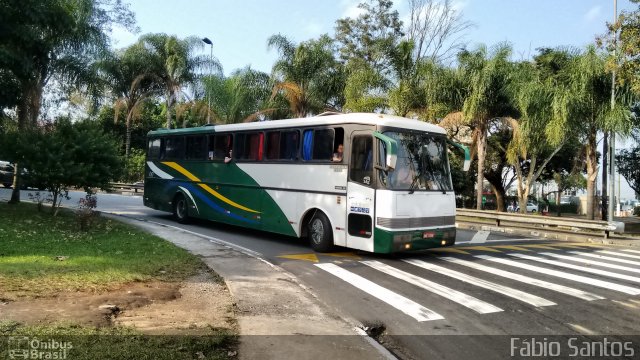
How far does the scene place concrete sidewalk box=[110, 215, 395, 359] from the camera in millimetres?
5043

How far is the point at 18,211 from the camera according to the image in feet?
50.7

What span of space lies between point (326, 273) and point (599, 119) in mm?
14192

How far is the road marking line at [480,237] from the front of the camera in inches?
592

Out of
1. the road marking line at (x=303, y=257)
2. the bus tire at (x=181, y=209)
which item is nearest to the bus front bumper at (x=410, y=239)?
the road marking line at (x=303, y=257)

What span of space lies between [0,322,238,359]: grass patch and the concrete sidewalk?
0.30 metres

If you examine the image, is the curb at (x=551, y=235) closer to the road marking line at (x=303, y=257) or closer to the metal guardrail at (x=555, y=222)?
the metal guardrail at (x=555, y=222)

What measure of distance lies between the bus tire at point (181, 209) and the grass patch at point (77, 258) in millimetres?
2879

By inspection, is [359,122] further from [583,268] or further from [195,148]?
[195,148]

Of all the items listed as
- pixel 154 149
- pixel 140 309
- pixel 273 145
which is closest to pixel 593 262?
pixel 273 145

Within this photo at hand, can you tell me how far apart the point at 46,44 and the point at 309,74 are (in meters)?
14.5

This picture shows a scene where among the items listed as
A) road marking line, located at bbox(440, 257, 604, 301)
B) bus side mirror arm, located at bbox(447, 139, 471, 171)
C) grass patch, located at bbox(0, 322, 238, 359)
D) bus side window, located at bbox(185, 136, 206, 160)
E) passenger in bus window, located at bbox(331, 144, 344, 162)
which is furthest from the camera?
bus side window, located at bbox(185, 136, 206, 160)

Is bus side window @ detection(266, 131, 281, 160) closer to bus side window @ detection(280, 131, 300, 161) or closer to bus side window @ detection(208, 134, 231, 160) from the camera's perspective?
bus side window @ detection(280, 131, 300, 161)

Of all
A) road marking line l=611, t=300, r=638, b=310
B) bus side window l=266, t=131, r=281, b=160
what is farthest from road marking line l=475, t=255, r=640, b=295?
bus side window l=266, t=131, r=281, b=160

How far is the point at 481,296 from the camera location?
777 centimetres
